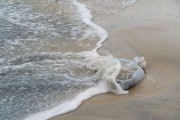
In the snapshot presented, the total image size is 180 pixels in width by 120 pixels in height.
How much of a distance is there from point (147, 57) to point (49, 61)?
5.33 feet

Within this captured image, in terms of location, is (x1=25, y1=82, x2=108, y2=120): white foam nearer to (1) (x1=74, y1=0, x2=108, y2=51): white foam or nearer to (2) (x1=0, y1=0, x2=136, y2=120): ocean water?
(2) (x1=0, y1=0, x2=136, y2=120): ocean water

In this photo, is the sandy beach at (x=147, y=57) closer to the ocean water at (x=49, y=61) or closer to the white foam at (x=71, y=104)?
the white foam at (x=71, y=104)

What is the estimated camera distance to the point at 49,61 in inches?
214

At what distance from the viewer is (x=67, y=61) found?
5.46 m

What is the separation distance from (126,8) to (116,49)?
2.88 meters

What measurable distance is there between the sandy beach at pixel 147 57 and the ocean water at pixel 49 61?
203mm

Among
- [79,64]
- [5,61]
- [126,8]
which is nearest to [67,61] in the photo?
[79,64]

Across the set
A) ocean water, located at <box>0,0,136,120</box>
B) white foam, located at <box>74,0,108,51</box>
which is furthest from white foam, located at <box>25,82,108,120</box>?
white foam, located at <box>74,0,108,51</box>

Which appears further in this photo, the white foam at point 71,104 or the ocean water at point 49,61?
the ocean water at point 49,61

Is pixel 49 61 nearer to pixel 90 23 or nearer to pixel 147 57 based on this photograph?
pixel 147 57

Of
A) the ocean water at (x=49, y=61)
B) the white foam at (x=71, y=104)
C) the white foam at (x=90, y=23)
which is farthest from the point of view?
the white foam at (x=90, y=23)

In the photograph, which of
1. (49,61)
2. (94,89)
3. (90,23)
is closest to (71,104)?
(94,89)

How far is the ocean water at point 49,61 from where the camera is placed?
169 inches

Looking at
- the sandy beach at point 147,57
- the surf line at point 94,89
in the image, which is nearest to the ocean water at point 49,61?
the surf line at point 94,89
